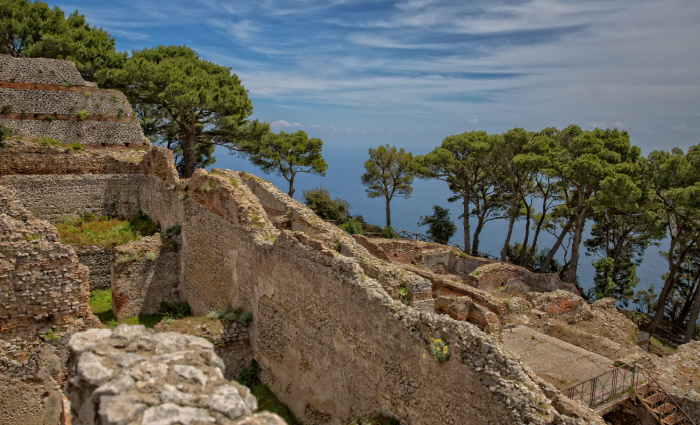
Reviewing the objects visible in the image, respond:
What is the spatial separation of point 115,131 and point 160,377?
59.5 feet

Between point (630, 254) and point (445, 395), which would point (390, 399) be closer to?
point (445, 395)

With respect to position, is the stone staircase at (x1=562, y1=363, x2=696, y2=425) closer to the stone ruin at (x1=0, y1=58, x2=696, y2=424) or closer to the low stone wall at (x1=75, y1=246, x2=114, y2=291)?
the stone ruin at (x1=0, y1=58, x2=696, y2=424)

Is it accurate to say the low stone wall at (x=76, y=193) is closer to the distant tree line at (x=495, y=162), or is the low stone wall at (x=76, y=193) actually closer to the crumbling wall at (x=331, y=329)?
the crumbling wall at (x=331, y=329)

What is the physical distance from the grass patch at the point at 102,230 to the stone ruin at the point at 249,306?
48 centimetres

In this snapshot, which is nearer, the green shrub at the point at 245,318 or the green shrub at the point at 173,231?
the green shrub at the point at 245,318

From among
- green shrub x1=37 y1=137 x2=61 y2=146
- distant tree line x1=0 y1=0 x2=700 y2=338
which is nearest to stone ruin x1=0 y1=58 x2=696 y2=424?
green shrub x1=37 y1=137 x2=61 y2=146

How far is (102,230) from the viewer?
16.1 metres

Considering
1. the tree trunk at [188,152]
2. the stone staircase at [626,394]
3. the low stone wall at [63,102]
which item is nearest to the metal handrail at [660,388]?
the stone staircase at [626,394]

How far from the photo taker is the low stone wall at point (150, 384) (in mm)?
3660

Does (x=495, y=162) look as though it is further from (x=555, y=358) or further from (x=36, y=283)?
(x=36, y=283)

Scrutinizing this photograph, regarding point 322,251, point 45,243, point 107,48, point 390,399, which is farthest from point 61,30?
point 390,399

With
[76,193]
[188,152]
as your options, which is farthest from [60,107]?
[188,152]

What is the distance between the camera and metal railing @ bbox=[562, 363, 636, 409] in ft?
35.9

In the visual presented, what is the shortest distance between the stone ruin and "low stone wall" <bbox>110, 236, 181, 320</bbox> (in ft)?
0.14
